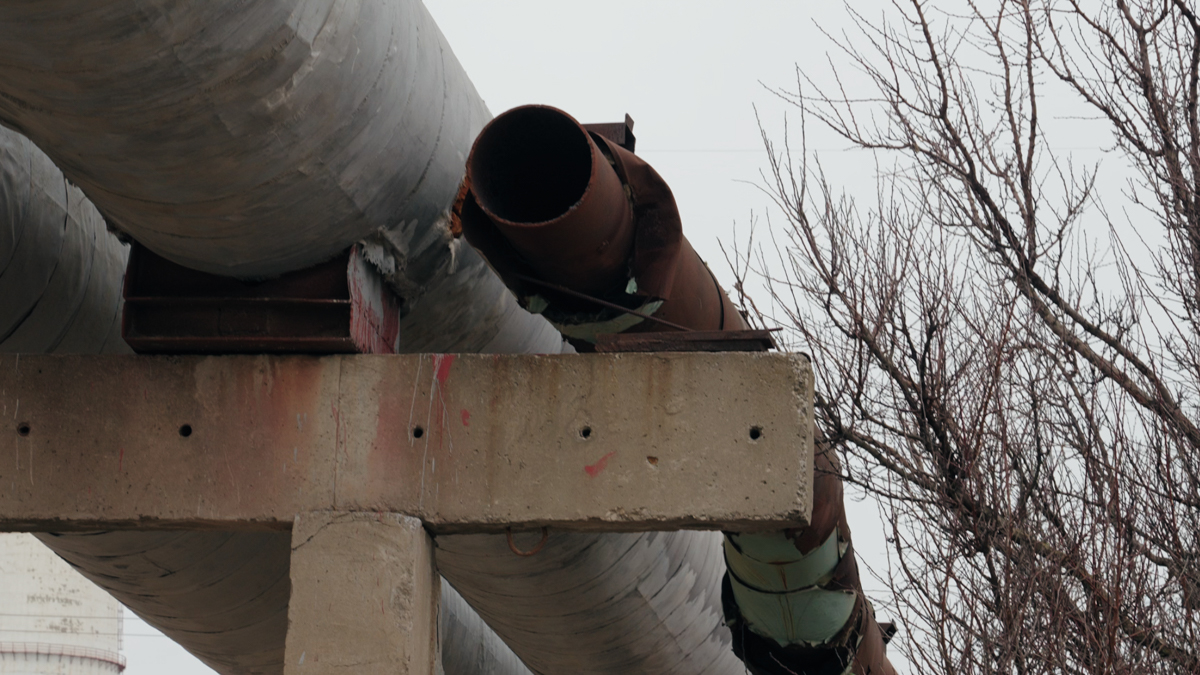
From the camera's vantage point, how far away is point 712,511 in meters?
3.79

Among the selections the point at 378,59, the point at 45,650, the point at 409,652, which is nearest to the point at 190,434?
the point at 409,652

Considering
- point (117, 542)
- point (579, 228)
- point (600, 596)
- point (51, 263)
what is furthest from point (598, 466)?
point (117, 542)

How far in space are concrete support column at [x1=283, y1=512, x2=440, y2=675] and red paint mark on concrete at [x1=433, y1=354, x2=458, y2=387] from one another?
0.47 metres

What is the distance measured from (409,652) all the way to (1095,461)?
3403 millimetres

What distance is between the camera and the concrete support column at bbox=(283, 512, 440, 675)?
372 centimetres

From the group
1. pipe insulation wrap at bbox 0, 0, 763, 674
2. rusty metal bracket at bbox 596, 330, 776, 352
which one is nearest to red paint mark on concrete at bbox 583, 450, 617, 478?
rusty metal bracket at bbox 596, 330, 776, 352

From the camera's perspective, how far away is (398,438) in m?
3.91

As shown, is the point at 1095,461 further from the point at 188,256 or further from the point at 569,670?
the point at 188,256

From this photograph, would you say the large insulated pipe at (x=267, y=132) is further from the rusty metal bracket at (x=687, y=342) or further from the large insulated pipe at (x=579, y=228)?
the rusty metal bracket at (x=687, y=342)

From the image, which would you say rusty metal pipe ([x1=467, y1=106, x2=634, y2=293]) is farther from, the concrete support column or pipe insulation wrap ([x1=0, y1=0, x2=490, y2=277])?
the concrete support column

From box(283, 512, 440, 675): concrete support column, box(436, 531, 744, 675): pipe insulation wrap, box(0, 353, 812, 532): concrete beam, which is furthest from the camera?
box(436, 531, 744, 675): pipe insulation wrap

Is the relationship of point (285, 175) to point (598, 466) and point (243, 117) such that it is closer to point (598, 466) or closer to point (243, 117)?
point (243, 117)

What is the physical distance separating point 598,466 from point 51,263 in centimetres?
205

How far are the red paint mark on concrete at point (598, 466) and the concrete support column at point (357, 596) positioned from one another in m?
0.58
